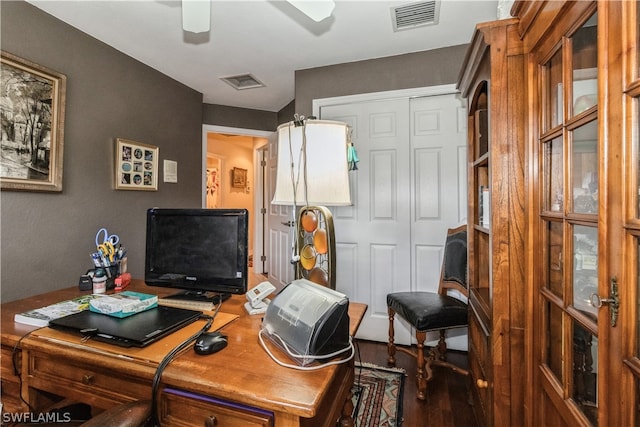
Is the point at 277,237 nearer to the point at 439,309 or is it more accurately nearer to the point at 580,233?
the point at 439,309

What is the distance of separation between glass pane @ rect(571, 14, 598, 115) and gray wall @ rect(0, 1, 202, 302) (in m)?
2.71

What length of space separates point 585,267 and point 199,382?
43.3 inches

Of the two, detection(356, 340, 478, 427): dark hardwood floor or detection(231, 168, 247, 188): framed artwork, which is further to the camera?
detection(231, 168, 247, 188): framed artwork

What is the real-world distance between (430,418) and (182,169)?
3064 millimetres

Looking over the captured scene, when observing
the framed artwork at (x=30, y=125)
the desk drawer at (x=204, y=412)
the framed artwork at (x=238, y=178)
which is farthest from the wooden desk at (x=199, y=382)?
the framed artwork at (x=238, y=178)

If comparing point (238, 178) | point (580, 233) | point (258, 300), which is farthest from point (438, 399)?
point (238, 178)

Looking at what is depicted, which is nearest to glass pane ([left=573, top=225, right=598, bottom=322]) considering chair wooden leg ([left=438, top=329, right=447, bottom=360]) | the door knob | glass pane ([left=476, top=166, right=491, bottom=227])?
the door knob

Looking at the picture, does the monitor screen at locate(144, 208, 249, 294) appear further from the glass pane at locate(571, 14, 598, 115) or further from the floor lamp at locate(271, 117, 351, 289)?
the glass pane at locate(571, 14, 598, 115)

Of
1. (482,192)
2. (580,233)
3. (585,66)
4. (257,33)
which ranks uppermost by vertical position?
(257,33)

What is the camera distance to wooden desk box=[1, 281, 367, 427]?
75 centimetres

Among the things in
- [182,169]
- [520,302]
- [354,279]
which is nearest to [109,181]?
[182,169]

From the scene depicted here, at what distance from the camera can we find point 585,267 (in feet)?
2.65

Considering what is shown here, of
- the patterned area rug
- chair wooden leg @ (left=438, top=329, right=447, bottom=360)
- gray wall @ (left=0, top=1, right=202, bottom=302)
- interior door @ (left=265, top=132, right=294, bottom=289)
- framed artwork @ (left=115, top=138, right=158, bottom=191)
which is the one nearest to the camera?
the patterned area rug

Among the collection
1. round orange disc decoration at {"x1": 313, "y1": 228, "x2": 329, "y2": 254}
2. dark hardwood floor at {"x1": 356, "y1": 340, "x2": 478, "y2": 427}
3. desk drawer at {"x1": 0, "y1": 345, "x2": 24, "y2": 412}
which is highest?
round orange disc decoration at {"x1": 313, "y1": 228, "x2": 329, "y2": 254}
